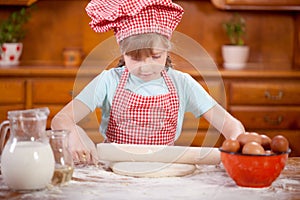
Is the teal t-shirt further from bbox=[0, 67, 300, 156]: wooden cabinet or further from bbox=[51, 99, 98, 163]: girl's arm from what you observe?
bbox=[0, 67, 300, 156]: wooden cabinet

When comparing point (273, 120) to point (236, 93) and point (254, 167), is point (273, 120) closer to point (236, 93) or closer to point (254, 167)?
point (236, 93)

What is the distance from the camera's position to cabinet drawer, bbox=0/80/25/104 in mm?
3372

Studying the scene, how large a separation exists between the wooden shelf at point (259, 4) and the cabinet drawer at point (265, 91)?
476 millimetres

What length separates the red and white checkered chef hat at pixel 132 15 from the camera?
1800mm

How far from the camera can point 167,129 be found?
2082 mm

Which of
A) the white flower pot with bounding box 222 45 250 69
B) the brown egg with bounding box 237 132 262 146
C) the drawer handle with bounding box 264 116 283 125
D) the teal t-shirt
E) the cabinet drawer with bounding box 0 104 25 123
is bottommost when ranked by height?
the drawer handle with bounding box 264 116 283 125

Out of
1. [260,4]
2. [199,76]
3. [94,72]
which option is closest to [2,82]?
[94,72]

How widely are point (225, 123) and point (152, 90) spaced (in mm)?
290

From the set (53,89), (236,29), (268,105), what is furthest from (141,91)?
(236,29)

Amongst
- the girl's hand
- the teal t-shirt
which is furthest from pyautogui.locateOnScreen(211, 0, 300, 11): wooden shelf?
the girl's hand

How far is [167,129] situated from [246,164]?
0.65 m

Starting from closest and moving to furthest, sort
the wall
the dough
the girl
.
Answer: the dough, the girl, the wall

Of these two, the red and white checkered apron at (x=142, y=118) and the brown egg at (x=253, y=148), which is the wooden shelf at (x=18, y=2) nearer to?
the red and white checkered apron at (x=142, y=118)

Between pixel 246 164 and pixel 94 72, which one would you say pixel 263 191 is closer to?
pixel 246 164
